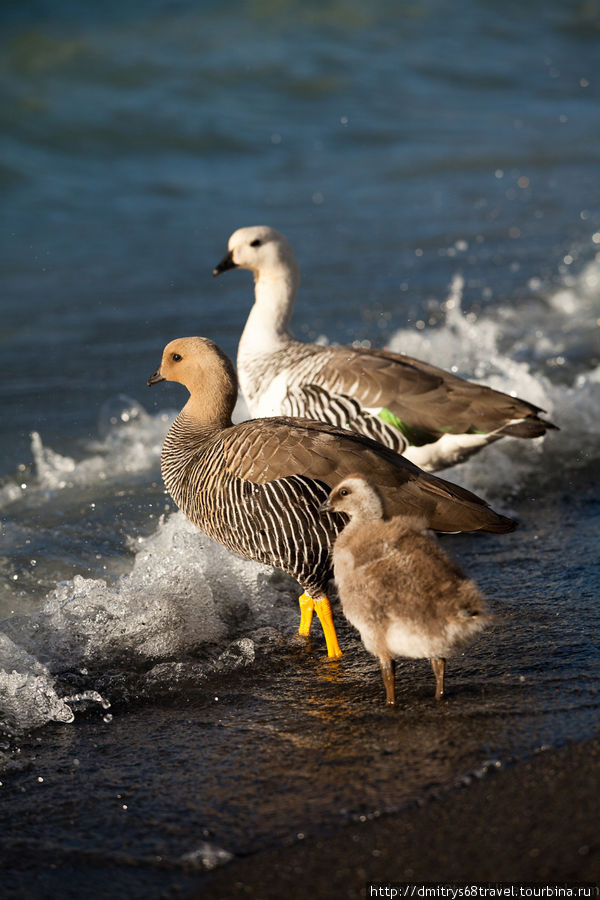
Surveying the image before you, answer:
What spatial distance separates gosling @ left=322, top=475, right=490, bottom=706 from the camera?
4227 millimetres

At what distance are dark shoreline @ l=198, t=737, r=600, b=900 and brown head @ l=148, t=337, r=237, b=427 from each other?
2.93 meters

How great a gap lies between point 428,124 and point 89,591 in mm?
15004

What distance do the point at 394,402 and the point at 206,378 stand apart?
1.37 m

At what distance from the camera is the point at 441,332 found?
9.87m

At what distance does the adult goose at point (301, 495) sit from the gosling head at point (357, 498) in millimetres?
327

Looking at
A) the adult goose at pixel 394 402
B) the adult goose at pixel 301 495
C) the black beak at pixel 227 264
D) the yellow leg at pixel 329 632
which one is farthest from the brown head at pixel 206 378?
the black beak at pixel 227 264

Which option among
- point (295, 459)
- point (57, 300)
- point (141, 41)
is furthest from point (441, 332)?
point (141, 41)

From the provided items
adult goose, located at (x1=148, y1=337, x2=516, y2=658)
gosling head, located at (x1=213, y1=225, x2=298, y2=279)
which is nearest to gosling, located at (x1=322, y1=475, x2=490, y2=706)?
adult goose, located at (x1=148, y1=337, x2=516, y2=658)

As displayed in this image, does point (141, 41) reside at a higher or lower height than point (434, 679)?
higher

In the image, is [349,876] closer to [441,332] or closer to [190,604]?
[190,604]

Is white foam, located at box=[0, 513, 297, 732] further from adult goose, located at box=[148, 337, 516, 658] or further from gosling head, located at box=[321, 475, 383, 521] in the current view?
gosling head, located at box=[321, 475, 383, 521]

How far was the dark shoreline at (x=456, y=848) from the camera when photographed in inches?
127

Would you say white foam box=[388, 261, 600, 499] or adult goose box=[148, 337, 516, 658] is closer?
adult goose box=[148, 337, 516, 658]

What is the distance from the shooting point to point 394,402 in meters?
6.74
